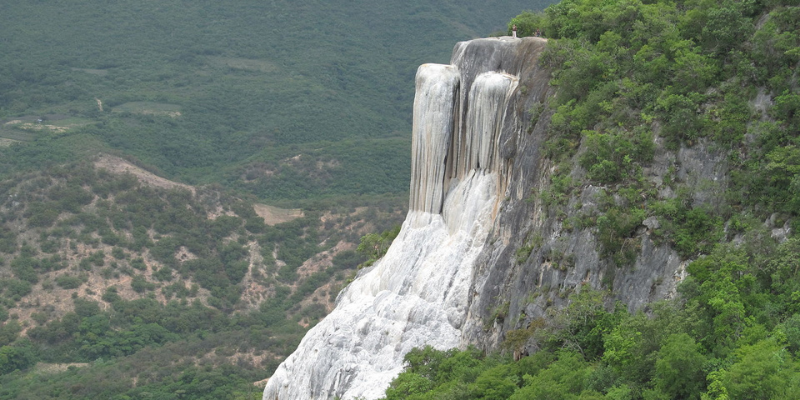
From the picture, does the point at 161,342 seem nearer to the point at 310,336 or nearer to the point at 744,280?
the point at 310,336

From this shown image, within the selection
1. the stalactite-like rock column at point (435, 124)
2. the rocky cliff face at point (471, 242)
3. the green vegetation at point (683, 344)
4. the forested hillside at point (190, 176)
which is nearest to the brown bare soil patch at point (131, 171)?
the forested hillside at point (190, 176)

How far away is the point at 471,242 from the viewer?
29.6 meters

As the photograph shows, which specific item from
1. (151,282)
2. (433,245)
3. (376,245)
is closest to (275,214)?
(151,282)

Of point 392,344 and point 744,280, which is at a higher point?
point 744,280

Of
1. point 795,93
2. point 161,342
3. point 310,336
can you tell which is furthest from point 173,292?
point 795,93

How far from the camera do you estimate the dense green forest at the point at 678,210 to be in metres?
21.5

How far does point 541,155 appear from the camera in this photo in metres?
27.8

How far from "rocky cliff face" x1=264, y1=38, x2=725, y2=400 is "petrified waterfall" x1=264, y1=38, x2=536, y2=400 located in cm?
3

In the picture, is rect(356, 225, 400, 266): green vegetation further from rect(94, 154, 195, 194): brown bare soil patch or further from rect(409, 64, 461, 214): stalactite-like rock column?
rect(94, 154, 195, 194): brown bare soil patch

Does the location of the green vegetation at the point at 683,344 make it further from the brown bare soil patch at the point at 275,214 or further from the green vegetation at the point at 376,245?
the brown bare soil patch at the point at 275,214

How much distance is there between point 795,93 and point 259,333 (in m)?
52.7

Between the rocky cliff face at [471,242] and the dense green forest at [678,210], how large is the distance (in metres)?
0.42

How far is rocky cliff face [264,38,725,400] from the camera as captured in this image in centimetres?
2561

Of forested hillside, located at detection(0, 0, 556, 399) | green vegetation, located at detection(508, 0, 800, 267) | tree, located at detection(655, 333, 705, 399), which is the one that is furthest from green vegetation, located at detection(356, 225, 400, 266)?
tree, located at detection(655, 333, 705, 399)
